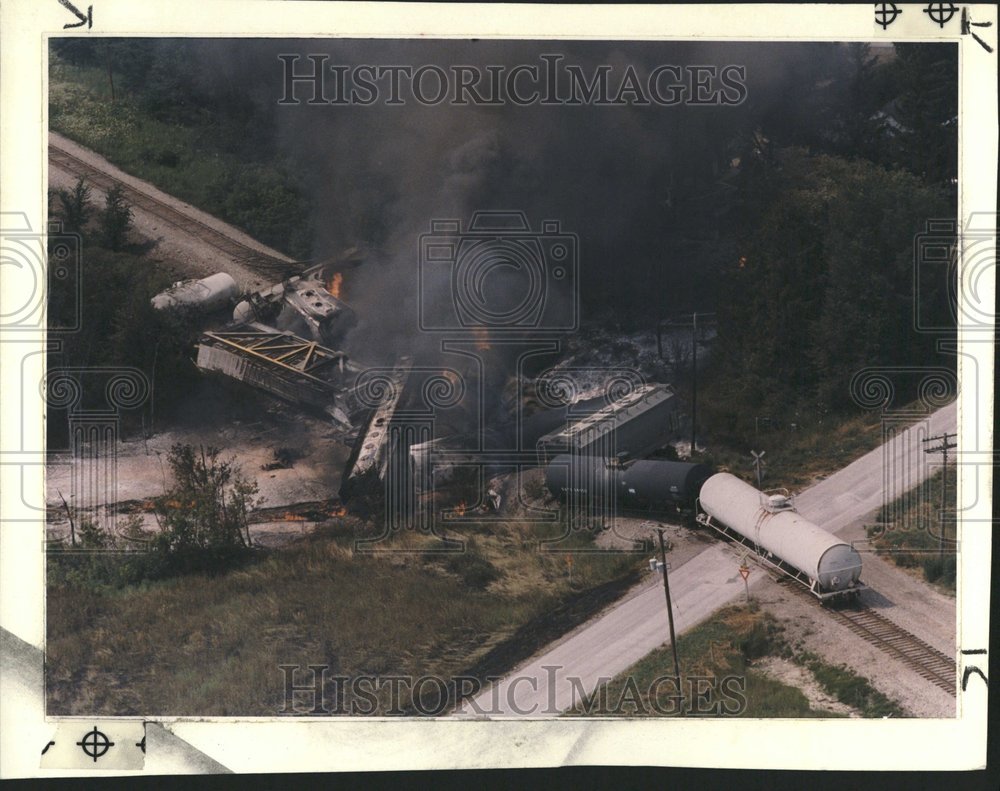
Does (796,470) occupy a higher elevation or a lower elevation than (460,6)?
lower

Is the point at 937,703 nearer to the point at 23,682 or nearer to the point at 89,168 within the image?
the point at 23,682

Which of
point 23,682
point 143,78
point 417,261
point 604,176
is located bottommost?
point 23,682

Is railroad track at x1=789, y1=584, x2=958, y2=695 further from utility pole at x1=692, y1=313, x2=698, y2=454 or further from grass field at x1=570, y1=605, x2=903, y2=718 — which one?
utility pole at x1=692, y1=313, x2=698, y2=454

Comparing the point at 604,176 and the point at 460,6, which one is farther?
the point at 604,176

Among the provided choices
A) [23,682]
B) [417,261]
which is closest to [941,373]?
[417,261]
